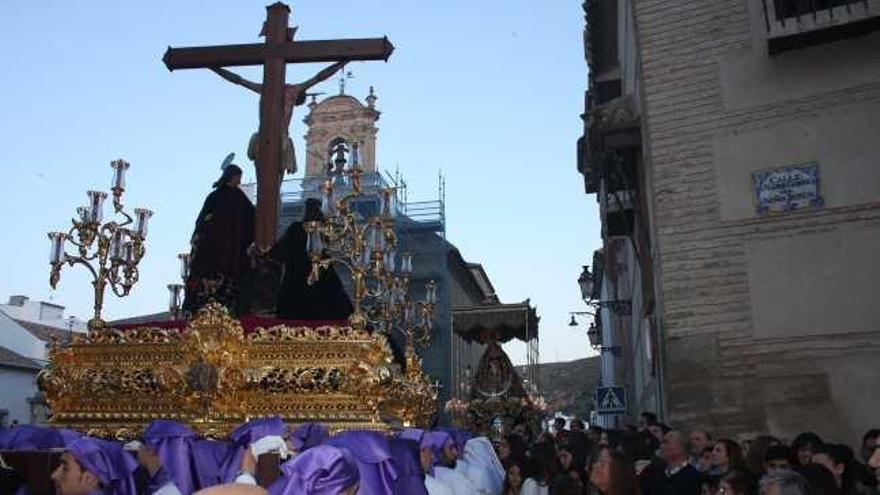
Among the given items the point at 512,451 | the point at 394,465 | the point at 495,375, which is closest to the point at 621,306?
the point at 495,375

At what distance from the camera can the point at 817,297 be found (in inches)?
320

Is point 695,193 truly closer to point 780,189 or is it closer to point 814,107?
point 780,189

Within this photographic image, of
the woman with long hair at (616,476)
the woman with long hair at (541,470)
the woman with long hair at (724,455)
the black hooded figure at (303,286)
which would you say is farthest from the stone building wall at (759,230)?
the woman with long hair at (616,476)

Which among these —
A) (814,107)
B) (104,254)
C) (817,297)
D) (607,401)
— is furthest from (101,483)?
(607,401)

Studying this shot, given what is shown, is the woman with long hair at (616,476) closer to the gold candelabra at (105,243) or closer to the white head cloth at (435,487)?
the white head cloth at (435,487)

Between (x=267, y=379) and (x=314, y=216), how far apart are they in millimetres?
2226

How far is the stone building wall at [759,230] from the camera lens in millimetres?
8008

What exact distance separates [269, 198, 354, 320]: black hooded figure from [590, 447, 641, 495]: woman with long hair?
3.52 metres

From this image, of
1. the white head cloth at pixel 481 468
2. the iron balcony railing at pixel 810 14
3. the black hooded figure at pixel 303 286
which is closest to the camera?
the white head cloth at pixel 481 468

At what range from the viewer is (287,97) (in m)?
8.49

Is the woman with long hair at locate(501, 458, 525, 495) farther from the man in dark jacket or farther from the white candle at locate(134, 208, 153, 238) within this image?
the white candle at locate(134, 208, 153, 238)

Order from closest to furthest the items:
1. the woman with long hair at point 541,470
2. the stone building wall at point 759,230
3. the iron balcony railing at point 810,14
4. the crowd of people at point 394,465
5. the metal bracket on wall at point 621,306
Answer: the crowd of people at point 394,465, the woman with long hair at point 541,470, the iron balcony railing at point 810,14, the stone building wall at point 759,230, the metal bracket on wall at point 621,306

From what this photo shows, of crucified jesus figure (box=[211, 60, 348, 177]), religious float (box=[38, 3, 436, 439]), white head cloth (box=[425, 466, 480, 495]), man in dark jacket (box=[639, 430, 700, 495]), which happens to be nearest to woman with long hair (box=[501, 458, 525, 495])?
white head cloth (box=[425, 466, 480, 495])

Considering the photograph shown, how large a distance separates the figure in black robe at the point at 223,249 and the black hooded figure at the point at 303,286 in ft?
1.20
